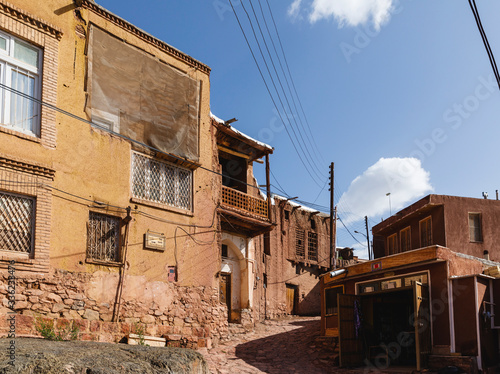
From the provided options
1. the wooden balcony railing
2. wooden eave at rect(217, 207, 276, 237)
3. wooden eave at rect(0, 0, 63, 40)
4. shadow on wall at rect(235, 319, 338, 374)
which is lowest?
shadow on wall at rect(235, 319, 338, 374)

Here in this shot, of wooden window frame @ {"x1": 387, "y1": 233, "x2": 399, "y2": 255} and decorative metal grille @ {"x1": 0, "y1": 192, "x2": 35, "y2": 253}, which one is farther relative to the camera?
wooden window frame @ {"x1": 387, "y1": 233, "x2": 399, "y2": 255}

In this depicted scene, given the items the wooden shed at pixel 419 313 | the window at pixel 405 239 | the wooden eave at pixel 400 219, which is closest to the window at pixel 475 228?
the wooden eave at pixel 400 219

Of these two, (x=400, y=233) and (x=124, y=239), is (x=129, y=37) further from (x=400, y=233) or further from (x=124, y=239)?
(x=400, y=233)

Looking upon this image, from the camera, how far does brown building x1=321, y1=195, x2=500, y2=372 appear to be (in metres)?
14.5

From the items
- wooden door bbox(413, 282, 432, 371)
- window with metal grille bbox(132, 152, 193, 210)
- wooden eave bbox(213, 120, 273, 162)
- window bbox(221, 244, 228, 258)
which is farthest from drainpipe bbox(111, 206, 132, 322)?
wooden door bbox(413, 282, 432, 371)

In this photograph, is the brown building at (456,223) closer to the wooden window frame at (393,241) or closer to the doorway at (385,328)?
the wooden window frame at (393,241)

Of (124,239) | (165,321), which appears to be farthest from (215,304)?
(124,239)

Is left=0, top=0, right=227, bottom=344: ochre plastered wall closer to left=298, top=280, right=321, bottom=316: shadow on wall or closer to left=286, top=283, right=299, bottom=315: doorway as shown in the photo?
left=286, top=283, right=299, bottom=315: doorway

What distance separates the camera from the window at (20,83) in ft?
43.4

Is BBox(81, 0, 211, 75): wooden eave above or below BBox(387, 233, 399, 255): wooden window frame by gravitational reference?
above

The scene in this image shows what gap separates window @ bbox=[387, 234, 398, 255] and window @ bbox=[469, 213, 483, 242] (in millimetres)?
4202

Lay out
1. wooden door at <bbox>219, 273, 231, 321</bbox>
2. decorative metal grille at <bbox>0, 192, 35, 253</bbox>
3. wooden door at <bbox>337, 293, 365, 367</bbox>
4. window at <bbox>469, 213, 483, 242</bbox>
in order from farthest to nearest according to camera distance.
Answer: wooden door at <bbox>219, 273, 231, 321</bbox>
window at <bbox>469, 213, 483, 242</bbox>
wooden door at <bbox>337, 293, 365, 367</bbox>
decorative metal grille at <bbox>0, 192, 35, 253</bbox>

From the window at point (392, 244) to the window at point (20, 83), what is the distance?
58.2 ft

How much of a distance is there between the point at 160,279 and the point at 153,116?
17.6 ft
